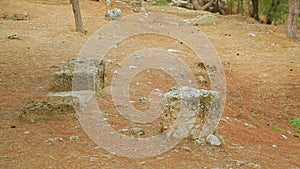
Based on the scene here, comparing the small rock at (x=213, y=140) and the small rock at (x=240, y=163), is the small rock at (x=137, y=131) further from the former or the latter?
the small rock at (x=240, y=163)

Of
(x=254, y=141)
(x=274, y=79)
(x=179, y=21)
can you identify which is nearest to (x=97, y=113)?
(x=254, y=141)

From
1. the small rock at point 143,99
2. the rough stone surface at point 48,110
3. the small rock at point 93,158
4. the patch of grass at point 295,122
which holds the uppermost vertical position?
the rough stone surface at point 48,110

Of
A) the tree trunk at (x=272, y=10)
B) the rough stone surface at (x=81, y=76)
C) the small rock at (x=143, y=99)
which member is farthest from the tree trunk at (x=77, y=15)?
the tree trunk at (x=272, y=10)

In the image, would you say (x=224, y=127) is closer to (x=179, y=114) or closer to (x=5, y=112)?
(x=179, y=114)

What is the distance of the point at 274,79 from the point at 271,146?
4613mm

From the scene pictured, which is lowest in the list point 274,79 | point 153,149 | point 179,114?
point 274,79

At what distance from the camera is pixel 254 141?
5.16m

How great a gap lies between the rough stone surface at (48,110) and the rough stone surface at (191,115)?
128cm

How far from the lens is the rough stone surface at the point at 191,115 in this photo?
453cm

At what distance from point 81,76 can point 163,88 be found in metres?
1.77

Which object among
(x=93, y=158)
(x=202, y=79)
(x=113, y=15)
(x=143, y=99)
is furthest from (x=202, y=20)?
(x=93, y=158)

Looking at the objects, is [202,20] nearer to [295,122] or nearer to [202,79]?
[202,79]

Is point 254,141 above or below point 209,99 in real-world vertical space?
below

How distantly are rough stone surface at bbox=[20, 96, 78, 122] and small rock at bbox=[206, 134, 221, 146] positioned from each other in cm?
172
